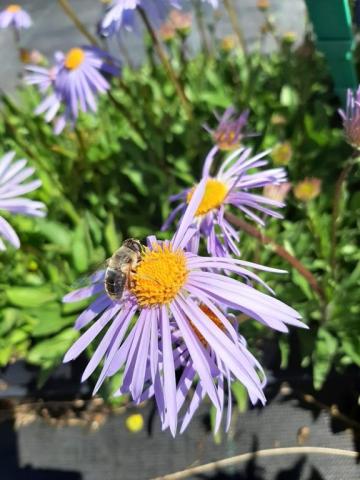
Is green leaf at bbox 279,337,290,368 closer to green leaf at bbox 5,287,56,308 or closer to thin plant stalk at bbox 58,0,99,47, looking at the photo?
green leaf at bbox 5,287,56,308

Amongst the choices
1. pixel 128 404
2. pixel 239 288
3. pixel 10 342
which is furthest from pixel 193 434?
pixel 239 288

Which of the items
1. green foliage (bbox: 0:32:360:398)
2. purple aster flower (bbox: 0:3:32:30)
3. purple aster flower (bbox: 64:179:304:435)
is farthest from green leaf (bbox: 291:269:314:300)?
purple aster flower (bbox: 0:3:32:30)

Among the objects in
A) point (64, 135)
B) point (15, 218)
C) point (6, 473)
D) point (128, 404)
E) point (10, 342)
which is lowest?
point (6, 473)

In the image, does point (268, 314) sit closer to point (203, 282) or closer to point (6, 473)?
point (203, 282)

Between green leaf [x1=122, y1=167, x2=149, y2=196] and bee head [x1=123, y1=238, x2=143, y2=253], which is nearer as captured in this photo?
bee head [x1=123, y1=238, x2=143, y2=253]

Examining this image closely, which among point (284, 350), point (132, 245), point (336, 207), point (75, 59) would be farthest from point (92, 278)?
point (75, 59)

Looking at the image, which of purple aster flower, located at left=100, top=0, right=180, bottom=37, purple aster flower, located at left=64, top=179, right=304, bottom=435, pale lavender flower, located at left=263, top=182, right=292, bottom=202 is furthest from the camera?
purple aster flower, located at left=100, top=0, right=180, bottom=37
